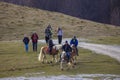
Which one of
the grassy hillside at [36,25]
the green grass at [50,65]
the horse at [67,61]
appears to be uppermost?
the grassy hillside at [36,25]

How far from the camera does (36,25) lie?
73.8 meters

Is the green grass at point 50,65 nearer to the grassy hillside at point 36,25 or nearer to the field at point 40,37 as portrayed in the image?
the field at point 40,37

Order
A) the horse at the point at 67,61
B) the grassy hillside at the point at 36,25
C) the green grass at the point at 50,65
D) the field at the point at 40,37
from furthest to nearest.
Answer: the grassy hillside at the point at 36,25 → the field at the point at 40,37 → the horse at the point at 67,61 → the green grass at the point at 50,65

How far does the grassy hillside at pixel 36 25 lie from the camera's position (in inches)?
2680

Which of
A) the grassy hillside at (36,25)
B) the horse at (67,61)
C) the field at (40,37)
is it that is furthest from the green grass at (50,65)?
the grassy hillside at (36,25)

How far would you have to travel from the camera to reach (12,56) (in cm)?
4031

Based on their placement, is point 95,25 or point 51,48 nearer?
point 51,48

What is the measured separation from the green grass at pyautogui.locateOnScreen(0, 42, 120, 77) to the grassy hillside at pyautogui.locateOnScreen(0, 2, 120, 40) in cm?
2393

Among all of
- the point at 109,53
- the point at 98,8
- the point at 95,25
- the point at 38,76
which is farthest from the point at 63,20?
the point at 38,76

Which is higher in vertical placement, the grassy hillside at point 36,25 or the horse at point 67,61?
the grassy hillside at point 36,25

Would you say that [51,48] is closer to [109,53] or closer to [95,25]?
[109,53]

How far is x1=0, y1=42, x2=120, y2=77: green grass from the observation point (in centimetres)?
3167

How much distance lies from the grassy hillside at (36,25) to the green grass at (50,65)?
23.9 meters

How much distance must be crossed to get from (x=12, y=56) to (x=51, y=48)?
6.79m
